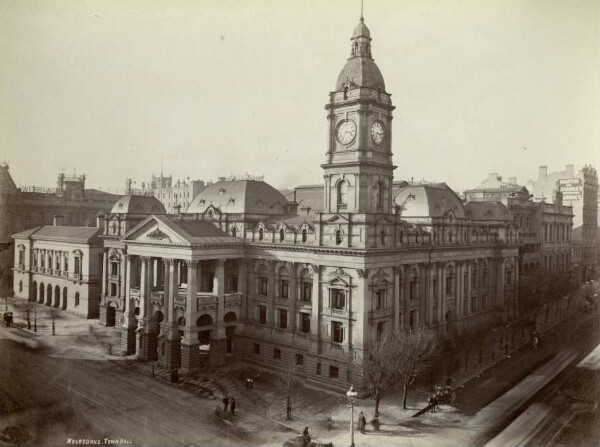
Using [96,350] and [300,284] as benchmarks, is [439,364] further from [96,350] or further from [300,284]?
[96,350]

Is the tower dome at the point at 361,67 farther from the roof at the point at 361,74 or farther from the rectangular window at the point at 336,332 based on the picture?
the rectangular window at the point at 336,332

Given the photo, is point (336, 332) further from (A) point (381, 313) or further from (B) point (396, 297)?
(B) point (396, 297)

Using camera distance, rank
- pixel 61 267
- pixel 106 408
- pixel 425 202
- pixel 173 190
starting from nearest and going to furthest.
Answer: pixel 106 408 → pixel 425 202 → pixel 61 267 → pixel 173 190

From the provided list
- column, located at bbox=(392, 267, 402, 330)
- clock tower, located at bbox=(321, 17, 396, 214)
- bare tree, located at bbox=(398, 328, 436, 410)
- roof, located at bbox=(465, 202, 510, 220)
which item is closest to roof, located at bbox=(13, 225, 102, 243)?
clock tower, located at bbox=(321, 17, 396, 214)

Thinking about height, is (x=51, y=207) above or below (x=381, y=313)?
above

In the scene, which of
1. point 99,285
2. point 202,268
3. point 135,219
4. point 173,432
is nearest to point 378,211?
point 202,268

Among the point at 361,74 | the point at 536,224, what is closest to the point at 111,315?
the point at 361,74

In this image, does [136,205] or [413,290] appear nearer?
[413,290]
